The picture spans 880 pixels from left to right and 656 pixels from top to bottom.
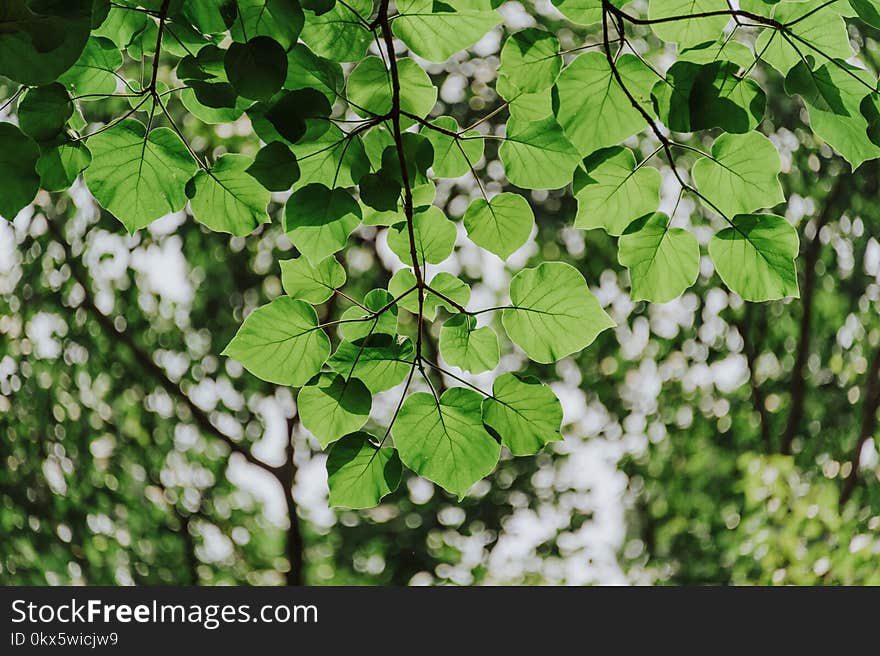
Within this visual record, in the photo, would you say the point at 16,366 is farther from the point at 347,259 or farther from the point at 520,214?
the point at 520,214

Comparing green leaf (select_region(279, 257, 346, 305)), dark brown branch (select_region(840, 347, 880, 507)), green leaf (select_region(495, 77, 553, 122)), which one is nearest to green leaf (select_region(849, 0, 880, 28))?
green leaf (select_region(495, 77, 553, 122))

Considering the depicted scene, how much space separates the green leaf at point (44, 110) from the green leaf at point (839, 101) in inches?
11.0

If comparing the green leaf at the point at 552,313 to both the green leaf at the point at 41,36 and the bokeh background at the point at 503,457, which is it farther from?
the bokeh background at the point at 503,457

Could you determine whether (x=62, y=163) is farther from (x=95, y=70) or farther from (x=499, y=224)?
(x=499, y=224)

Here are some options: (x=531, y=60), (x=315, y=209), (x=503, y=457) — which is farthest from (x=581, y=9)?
(x=503, y=457)

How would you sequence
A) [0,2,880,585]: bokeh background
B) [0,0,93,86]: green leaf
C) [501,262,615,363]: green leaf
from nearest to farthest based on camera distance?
[0,0,93,86]: green leaf
[501,262,615,363]: green leaf
[0,2,880,585]: bokeh background

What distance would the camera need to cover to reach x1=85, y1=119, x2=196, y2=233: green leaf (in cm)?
32

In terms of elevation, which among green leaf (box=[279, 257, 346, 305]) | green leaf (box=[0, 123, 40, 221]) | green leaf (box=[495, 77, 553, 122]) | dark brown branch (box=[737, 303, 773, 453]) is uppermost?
green leaf (box=[495, 77, 553, 122])

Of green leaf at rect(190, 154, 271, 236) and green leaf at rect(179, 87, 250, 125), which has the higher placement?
green leaf at rect(179, 87, 250, 125)

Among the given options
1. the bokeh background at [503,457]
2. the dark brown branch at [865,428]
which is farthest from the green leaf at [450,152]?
the dark brown branch at [865,428]

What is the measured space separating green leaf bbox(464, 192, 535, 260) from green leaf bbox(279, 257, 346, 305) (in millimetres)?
67

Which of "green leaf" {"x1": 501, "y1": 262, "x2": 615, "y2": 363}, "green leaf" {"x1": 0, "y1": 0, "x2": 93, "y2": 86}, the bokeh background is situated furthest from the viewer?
the bokeh background

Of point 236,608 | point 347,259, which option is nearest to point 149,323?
point 347,259

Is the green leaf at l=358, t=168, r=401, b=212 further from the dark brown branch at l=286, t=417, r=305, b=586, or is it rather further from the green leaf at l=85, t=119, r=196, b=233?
the dark brown branch at l=286, t=417, r=305, b=586
